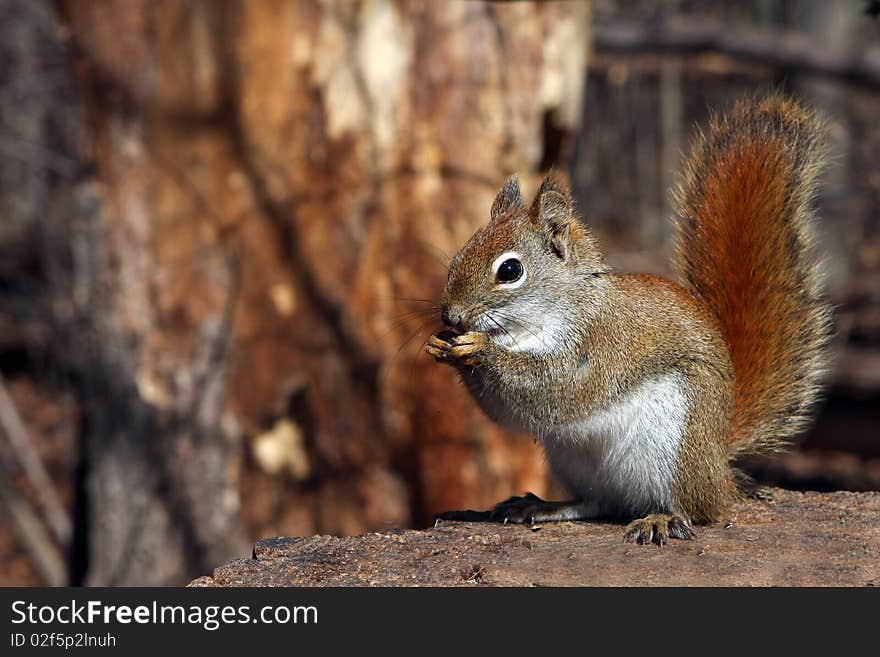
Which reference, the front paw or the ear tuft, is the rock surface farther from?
the ear tuft

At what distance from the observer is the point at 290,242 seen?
4.55 m

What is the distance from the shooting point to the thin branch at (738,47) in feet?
21.1

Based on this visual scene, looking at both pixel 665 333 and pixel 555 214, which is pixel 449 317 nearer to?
pixel 555 214

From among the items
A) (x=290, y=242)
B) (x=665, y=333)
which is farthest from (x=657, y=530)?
(x=290, y=242)

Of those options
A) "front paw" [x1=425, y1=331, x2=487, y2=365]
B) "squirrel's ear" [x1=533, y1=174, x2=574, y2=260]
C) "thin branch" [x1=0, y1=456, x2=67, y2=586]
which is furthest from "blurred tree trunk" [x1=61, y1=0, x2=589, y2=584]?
"front paw" [x1=425, y1=331, x2=487, y2=365]

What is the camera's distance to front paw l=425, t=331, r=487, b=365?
8.55ft

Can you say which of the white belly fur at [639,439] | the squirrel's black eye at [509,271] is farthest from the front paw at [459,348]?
the white belly fur at [639,439]

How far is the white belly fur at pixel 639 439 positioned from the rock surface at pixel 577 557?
0.43 ft

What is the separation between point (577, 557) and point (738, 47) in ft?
15.9

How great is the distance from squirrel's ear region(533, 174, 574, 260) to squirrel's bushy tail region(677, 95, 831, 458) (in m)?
0.36

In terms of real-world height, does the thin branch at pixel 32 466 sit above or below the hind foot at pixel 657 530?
above

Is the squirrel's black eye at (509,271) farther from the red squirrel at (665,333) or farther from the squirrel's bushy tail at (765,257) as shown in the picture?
the squirrel's bushy tail at (765,257)

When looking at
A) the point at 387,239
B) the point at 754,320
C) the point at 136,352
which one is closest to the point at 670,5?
the point at 387,239

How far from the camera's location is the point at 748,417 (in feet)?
9.39
